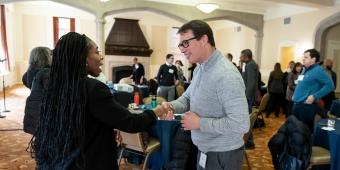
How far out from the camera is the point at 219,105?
1.38 metres

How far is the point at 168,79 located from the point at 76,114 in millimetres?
5695

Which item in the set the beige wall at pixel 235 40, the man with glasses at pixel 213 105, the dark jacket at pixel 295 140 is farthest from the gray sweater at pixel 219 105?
the beige wall at pixel 235 40

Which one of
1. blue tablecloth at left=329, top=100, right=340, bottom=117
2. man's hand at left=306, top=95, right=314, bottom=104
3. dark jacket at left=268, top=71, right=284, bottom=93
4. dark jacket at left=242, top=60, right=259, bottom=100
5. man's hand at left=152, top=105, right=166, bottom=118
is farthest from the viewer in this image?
dark jacket at left=268, top=71, right=284, bottom=93

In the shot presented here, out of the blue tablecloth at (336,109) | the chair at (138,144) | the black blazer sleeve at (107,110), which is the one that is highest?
the black blazer sleeve at (107,110)

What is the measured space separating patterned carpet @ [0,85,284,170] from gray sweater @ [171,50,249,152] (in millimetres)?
2383

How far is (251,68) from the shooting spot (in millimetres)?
4742

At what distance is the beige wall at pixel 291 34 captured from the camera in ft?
27.1

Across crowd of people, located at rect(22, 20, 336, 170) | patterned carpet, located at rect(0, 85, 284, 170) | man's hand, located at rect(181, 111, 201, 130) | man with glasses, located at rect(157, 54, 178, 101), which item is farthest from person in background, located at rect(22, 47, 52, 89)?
man with glasses, located at rect(157, 54, 178, 101)

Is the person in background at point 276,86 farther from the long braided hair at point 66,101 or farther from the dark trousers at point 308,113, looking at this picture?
the long braided hair at point 66,101

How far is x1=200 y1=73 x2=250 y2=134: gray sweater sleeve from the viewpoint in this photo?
130 centimetres

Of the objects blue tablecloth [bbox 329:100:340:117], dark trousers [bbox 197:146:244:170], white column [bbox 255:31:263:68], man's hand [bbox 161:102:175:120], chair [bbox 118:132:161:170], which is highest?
white column [bbox 255:31:263:68]

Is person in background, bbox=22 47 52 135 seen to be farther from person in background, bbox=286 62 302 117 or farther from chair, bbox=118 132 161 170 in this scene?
person in background, bbox=286 62 302 117

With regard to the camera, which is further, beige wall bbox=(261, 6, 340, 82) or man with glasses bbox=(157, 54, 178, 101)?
beige wall bbox=(261, 6, 340, 82)

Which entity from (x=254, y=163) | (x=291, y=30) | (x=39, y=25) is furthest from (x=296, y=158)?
(x=39, y=25)
